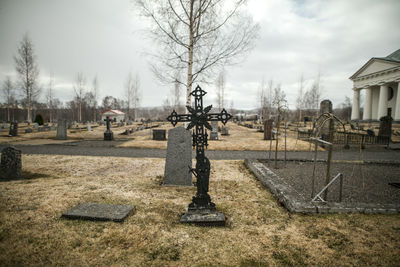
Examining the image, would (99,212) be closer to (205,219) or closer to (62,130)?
(205,219)

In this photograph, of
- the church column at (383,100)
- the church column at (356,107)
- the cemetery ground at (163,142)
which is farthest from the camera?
the church column at (356,107)

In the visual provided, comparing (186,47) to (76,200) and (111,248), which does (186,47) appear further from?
(111,248)

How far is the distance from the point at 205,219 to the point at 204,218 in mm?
29

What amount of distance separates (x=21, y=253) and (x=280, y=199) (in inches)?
169

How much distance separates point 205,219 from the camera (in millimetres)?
3160

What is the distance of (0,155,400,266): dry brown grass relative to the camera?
233 centimetres

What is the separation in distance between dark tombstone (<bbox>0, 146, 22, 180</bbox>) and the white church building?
4308cm

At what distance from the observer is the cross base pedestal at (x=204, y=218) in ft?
10.3

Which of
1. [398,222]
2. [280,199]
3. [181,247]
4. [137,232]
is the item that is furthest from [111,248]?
[398,222]

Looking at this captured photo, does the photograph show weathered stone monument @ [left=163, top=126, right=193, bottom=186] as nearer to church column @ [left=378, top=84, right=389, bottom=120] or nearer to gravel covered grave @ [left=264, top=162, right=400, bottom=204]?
gravel covered grave @ [left=264, top=162, right=400, bottom=204]

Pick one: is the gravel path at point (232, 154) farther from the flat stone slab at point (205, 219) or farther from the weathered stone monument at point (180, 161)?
the flat stone slab at point (205, 219)

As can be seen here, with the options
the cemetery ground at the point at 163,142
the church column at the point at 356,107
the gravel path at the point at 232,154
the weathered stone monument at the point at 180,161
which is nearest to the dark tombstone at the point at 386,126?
the gravel path at the point at 232,154

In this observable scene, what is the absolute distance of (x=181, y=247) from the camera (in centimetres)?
256

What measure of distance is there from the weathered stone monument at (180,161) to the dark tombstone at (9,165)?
14.0 ft
